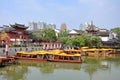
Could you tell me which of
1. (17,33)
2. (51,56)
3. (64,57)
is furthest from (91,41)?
(64,57)

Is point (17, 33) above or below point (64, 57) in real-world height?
above

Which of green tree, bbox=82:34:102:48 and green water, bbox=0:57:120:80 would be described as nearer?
green water, bbox=0:57:120:80

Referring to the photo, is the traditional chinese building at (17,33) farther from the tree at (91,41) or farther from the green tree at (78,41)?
the tree at (91,41)

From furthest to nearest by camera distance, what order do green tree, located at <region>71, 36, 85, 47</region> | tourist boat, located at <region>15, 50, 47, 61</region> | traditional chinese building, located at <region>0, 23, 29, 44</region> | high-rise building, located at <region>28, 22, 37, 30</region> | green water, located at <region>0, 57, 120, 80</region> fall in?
high-rise building, located at <region>28, 22, 37, 30</region> < green tree, located at <region>71, 36, 85, 47</region> < traditional chinese building, located at <region>0, 23, 29, 44</region> < tourist boat, located at <region>15, 50, 47, 61</region> < green water, located at <region>0, 57, 120, 80</region>

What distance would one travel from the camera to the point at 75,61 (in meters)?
31.9

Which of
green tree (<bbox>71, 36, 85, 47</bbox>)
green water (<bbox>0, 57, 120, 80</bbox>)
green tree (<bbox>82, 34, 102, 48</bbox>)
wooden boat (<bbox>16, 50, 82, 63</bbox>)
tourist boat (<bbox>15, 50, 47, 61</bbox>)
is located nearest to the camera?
green water (<bbox>0, 57, 120, 80</bbox>)

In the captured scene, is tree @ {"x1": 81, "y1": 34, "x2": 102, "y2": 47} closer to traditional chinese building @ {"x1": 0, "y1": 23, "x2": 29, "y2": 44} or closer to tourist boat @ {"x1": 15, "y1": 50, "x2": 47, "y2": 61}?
traditional chinese building @ {"x1": 0, "y1": 23, "x2": 29, "y2": 44}

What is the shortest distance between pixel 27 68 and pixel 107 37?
146 feet

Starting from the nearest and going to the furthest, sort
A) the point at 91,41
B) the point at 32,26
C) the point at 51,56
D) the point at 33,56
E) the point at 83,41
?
the point at 51,56 → the point at 33,56 → the point at 83,41 → the point at 91,41 → the point at 32,26

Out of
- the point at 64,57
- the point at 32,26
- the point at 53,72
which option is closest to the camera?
the point at 53,72

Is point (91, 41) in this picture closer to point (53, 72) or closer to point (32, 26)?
point (53, 72)

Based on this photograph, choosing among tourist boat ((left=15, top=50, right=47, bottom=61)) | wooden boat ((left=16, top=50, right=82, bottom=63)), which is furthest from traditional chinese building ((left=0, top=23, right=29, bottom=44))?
wooden boat ((left=16, top=50, right=82, bottom=63))

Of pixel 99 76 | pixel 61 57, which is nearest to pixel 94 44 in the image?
pixel 61 57

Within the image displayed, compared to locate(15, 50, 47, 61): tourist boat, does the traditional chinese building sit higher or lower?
higher
